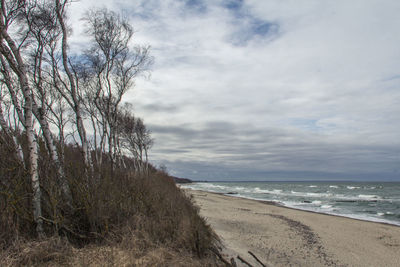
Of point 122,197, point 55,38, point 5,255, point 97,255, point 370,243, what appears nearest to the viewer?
point 5,255

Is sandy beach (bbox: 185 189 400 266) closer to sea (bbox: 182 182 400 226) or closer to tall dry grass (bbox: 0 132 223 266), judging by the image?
tall dry grass (bbox: 0 132 223 266)

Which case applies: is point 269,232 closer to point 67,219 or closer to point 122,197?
point 122,197

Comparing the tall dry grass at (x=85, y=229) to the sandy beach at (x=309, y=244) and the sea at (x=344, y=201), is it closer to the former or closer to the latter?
the sandy beach at (x=309, y=244)

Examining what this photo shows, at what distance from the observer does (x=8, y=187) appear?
5020 mm

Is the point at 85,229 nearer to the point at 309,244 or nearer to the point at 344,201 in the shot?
the point at 309,244

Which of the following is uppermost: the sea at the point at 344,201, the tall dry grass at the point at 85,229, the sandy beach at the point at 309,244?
the tall dry grass at the point at 85,229

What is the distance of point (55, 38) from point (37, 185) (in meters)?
8.25

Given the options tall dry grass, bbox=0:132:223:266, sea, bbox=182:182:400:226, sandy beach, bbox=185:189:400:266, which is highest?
tall dry grass, bbox=0:132:223:266

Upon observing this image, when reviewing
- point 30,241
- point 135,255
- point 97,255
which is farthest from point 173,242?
point 30,241

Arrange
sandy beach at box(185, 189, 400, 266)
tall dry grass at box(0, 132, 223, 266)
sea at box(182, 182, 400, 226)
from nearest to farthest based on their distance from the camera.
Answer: tall dry grass at box(0, 132, 223, 266)
sandy beach at box(185, 189, 400, 266)
sea at box(182, 182, 400, 226)

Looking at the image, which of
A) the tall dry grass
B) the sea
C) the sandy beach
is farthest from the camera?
the sea

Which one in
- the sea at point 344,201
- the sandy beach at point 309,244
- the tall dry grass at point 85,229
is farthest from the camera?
the sea at point 344,201

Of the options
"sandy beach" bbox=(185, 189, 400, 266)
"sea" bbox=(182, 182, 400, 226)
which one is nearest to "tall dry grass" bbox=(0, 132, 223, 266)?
"sandy beach" bbox=(185, 189, 400, 266)

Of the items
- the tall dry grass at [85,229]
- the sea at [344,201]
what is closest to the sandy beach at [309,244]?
the tall dry grass at [85,229]
